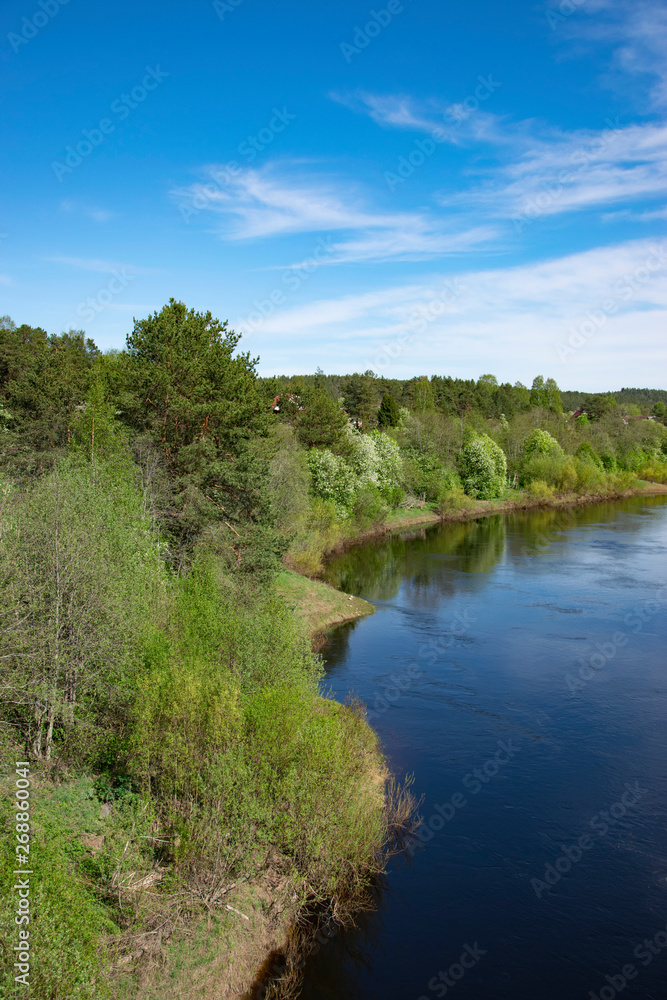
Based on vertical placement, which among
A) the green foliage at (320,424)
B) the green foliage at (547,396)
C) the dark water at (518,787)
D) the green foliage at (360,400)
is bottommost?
the dark water at (518,787)

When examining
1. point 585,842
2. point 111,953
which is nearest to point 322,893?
point 111,953

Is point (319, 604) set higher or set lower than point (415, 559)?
lower

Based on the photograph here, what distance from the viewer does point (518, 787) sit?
67.2 ft

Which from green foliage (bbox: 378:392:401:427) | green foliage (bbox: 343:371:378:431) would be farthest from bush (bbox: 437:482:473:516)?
green foliage (bbox: 343:371:378:431)

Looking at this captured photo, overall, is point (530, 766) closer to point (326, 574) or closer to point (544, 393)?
point (326, 574)

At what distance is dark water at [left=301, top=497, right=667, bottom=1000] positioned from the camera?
1441cm

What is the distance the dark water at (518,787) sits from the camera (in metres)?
14.4

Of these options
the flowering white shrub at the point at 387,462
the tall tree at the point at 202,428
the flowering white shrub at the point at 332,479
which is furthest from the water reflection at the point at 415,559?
the tall tree at the point at 202,428

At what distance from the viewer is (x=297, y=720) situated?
50.5ft

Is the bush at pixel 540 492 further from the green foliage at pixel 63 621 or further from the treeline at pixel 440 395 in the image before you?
the green foliage at pixel 63 621

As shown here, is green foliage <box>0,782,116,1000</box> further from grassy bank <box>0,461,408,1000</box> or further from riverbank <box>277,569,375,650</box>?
riverbank <box>277,569,375,650</box>

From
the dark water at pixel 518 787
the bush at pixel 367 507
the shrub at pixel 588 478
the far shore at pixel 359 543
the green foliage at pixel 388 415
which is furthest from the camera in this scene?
the green foliage at pixel 388 415

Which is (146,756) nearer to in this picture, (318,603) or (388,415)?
(318,603)

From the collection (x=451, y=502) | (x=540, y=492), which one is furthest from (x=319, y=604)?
(x=540, y=492)
